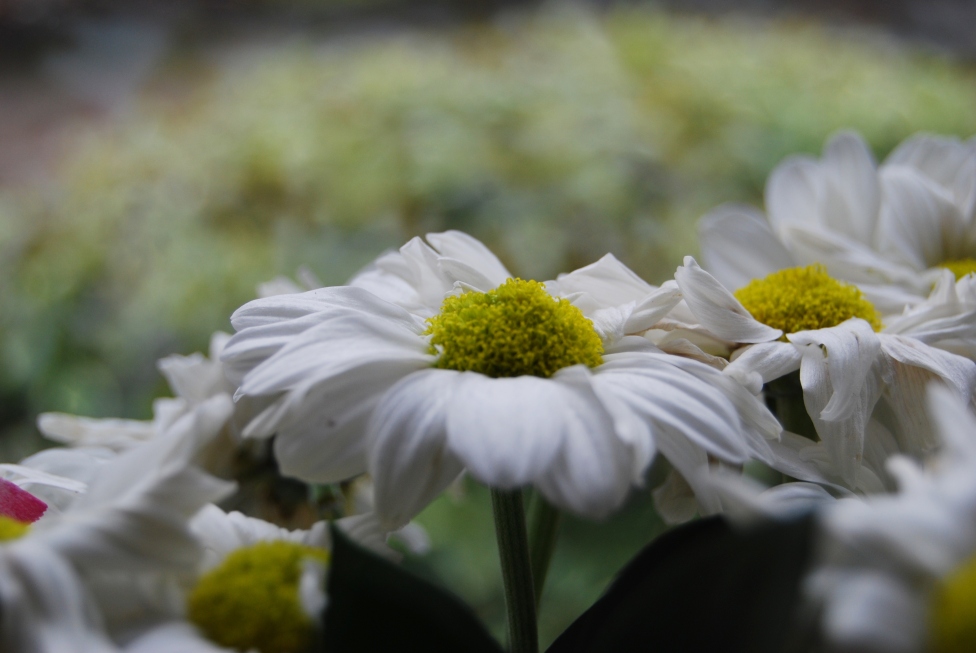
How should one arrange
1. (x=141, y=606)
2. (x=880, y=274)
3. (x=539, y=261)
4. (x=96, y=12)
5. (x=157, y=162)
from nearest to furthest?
(x=141, y=606) → (x=880, y=274) → (x=539, y=261) → (x=157, y=162) → (x=96, y=12)

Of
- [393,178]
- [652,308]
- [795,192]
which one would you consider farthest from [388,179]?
[652,308]

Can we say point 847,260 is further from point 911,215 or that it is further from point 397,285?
point 397,285

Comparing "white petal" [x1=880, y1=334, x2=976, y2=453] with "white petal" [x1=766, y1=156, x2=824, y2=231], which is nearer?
"white petal" [x1=880, y1=334, x2=976, y2=453]

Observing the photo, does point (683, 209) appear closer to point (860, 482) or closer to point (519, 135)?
point (519, 135)

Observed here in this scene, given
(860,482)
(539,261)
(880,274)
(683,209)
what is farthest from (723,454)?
(683,209)

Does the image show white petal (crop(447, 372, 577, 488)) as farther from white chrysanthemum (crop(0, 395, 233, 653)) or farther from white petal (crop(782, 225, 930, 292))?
white petal (crop(782, 225, 930, 292))

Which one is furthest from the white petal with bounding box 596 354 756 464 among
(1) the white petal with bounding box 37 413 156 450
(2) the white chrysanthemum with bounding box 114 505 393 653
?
(1) the white petal with bounding box 37 413 156 450
